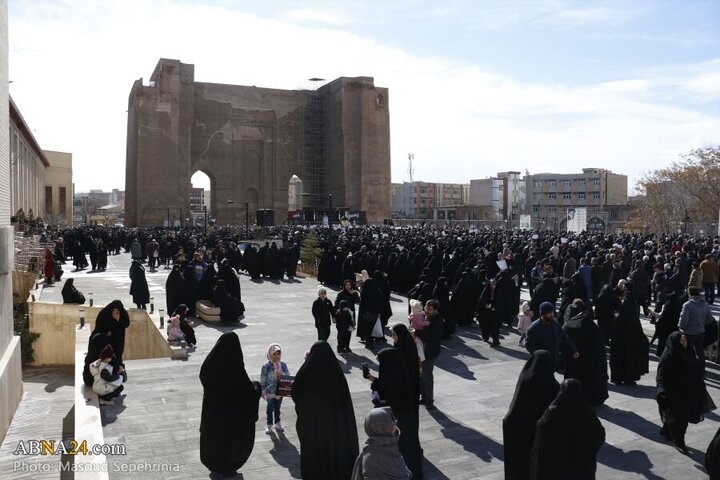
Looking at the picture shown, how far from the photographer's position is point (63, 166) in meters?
57.7

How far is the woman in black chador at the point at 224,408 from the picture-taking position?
503cm

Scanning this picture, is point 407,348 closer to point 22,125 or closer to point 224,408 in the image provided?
point 224,408

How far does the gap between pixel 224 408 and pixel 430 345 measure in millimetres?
2411

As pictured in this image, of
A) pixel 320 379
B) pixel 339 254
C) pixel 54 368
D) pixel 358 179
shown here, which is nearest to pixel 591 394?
pixel 320 379

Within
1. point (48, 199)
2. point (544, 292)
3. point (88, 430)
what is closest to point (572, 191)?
point (48, 199)

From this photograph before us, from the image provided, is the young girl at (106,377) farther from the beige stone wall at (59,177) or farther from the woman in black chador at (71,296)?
the beige stone wall at (59,177)

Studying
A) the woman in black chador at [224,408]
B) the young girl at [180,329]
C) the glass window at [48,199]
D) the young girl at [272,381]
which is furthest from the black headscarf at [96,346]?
the glass window at [48,199]

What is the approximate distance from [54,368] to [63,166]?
162ft

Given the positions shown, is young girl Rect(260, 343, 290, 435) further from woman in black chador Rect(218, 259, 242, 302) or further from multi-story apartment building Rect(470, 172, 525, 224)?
multi-story apartment building Rect(470, 172, 525, 224)

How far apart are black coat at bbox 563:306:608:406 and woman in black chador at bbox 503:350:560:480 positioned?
254 centimetres

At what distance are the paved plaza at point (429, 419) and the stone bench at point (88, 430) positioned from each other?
0.40 feet

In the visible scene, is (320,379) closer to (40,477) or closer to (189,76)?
(40,477)

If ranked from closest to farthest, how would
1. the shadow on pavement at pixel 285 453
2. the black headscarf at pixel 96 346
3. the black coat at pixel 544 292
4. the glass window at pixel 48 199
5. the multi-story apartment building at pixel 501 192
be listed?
the shadow on pavement at pixel 285 453
the black headscarf at pixel 96 346
the black coat at pixel 544 292
the glass window at pixel 48 199
the multi-story apartment building at pixel 501 192

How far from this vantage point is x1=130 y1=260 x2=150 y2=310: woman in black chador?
42.2ft
